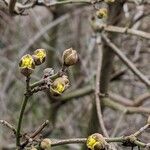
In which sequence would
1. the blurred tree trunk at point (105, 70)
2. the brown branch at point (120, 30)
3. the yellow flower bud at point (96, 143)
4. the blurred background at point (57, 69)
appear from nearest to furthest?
the yellow flower bud at point (96, 143), the brown branch at point (120, 30), the blurred tree trunk at point (105, 70), the blurred background at point (57, 69)

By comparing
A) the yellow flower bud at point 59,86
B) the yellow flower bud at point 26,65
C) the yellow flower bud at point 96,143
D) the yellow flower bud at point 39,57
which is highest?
the yellow flower bud at point 39,57

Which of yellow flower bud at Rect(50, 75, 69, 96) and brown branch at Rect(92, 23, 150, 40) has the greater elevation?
brown branch at Rect(92, 23, 150, 40)

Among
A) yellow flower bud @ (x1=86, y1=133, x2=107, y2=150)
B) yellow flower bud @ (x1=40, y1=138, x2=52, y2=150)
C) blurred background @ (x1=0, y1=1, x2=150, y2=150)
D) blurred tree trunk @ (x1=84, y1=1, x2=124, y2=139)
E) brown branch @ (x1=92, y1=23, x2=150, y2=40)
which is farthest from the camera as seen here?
blurred background @ (x1=0, y1=1, x2=150, y2=150)

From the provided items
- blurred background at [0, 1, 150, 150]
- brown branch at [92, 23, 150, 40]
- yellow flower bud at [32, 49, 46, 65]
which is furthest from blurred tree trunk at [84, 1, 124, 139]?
yellow flower bud at [32, 49, 46, 65]

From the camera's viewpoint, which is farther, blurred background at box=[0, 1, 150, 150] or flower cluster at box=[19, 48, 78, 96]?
blurred background at box=[0, 1, 150, 150]

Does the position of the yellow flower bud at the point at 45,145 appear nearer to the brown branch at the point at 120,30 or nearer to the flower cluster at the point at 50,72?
the flower cluster at the point at 50,72

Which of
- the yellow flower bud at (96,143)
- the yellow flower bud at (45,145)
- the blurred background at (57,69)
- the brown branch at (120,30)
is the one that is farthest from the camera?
the blurred background at (57,69)

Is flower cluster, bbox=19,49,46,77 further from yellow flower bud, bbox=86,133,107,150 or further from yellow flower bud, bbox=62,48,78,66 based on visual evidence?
yellow flower bud, bbox=86,133,107,150

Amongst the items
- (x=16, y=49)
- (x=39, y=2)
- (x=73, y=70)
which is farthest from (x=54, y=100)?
(x=39, y=2)

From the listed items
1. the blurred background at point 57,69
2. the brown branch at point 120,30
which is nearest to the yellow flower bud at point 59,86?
the brown branch at point 120,30

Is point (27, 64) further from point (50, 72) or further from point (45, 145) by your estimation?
point (45, 145)

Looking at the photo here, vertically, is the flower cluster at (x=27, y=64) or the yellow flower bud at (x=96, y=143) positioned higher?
the flower cluster at (x=27, y=64)
